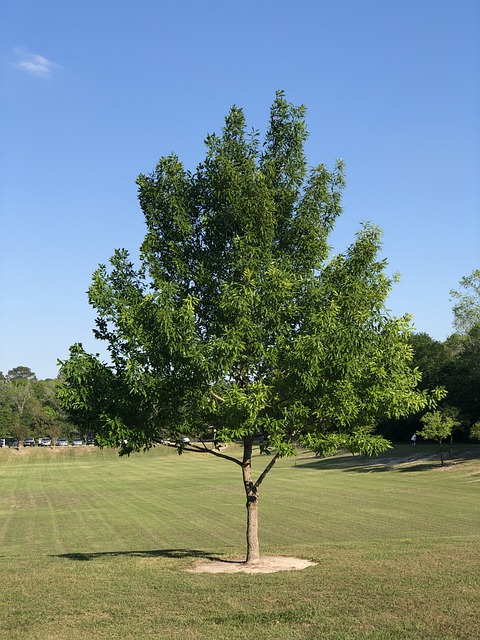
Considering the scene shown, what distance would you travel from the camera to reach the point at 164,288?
638 inches

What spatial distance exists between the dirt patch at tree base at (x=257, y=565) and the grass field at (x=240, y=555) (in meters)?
0.48

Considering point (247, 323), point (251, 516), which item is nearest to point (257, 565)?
point (251, 516)

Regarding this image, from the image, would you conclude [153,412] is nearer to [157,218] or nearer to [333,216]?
[157,218]

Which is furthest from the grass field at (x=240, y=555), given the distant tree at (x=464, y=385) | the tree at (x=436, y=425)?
the distant tree at (x=464, y=385)

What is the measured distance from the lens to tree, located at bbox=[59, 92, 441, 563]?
16.0 m

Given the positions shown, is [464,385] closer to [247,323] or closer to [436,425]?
[436,425]

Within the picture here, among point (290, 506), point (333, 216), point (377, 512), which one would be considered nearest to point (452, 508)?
point (377, 512)

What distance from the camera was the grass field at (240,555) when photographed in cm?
1111

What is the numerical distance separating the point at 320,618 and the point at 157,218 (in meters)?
11.4

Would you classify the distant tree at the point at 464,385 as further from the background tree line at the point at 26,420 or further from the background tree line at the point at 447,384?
the background tree line at the point at 26,420

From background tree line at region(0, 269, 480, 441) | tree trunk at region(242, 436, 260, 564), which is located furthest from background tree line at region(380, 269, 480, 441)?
tree trunk at region(242, 436, 260, 564)

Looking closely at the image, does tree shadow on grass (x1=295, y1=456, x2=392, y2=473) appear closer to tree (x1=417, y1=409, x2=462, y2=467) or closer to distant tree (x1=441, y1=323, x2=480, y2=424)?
tree (x1=417, y1=409, x2=462, y2=467)

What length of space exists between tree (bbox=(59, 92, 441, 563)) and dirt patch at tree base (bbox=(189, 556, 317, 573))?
0.50 meters

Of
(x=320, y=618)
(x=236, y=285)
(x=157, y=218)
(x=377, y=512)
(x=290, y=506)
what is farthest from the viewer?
(x=290, y=506)
